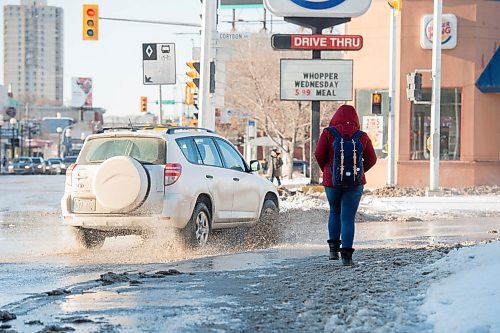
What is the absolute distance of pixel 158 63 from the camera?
88.4ft

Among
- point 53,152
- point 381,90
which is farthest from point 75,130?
point 381,90

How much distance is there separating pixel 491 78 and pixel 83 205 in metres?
21.8

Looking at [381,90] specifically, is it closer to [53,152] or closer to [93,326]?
[93,326]

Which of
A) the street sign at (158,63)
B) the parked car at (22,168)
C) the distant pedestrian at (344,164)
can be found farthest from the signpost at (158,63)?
the parked car at (22,168)

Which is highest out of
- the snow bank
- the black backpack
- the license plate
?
the black backpack

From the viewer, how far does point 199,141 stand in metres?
13.5

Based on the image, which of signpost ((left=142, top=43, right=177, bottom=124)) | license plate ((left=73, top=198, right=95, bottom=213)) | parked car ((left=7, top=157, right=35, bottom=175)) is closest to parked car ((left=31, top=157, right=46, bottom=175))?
parked car ((left=7, top=157, right=35, bottom=175))

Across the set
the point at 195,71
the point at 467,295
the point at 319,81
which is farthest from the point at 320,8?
the point at 467,295

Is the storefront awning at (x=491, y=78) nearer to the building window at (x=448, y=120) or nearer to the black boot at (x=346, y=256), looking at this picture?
the building window at (x=448, y=120)

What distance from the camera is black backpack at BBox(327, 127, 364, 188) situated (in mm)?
10312

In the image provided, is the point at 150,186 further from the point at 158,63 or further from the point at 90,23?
the point at 90,23

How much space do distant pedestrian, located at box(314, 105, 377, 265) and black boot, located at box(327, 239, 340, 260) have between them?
12 centimetres

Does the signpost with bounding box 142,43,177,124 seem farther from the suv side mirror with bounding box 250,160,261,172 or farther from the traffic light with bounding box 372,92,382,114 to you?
the suv side mirror with bounding box 250,160,261,172

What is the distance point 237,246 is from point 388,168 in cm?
1830
